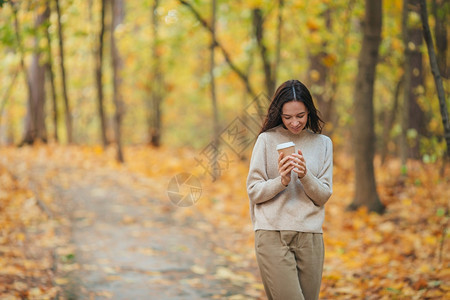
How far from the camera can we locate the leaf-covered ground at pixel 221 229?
5.50 m

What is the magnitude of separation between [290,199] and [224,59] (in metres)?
15.5

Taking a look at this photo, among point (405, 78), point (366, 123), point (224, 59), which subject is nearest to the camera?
point (405, 78)

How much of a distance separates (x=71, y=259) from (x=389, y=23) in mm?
8681

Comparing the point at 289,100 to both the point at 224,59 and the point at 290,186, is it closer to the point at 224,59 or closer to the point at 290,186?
the point at 290,186

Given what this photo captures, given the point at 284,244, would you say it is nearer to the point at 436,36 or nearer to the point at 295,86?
the point at 295,86

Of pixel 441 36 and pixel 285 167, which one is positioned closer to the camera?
pixel 285 167

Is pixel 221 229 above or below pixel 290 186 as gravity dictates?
below

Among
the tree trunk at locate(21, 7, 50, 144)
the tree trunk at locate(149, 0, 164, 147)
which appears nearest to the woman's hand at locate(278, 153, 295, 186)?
the tree trunk at locate(149, 0, 164, 147)

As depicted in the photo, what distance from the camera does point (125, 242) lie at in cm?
749

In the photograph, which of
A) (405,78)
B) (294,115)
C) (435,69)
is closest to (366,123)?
(405,78)

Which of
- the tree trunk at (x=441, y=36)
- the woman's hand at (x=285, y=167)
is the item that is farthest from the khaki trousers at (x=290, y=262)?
the tree trunk at (x=441, y=36)

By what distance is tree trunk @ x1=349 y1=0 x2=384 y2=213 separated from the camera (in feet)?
27.2

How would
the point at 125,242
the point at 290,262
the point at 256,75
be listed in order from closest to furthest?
1. the point at 290,262
2. the point at 125,242
3. the point at 256,75

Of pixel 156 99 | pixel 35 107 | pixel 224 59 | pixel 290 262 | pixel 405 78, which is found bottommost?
pixel 290 262
